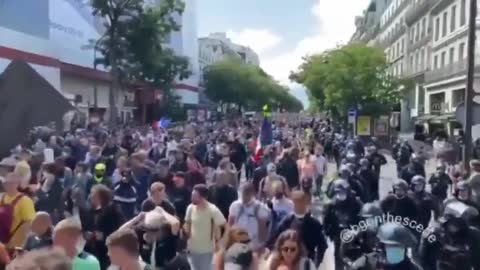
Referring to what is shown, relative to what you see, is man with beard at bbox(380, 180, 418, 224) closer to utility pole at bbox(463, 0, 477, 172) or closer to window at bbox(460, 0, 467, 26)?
utility pole at bbox(463, 0, 477, 172)

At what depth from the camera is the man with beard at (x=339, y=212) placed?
930 centimetres

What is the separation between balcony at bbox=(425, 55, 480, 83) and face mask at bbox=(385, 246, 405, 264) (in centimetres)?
4204

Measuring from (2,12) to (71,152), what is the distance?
22.7 meters

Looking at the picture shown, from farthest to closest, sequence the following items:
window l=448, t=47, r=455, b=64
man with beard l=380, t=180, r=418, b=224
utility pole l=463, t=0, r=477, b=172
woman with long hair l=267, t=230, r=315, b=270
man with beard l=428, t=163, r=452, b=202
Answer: window l=448, t=47, r=455, b=64 → utility pole l=463, t=0, r=477, b=172 → man with beard l=428, t=163, r=452, b=202 → man with beard l=380, t=180, r=418, b=224 → woman with long hair l=267, t=230, r=315, b=270

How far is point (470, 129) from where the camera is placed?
1418 centimetres

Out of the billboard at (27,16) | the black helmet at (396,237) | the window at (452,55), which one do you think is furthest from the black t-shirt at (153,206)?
the window at (452,55)

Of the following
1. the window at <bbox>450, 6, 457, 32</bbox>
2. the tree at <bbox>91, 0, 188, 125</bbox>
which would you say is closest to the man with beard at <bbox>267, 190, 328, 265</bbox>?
the tree at <bbox>91, 0, 188, 125</bbox>

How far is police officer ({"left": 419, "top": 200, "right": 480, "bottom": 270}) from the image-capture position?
7461mm

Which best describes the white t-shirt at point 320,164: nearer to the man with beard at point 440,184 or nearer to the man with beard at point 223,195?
the man with beard at point 440,184

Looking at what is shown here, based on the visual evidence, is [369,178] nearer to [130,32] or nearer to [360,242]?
[360,242]

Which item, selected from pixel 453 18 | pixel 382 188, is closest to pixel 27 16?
pixel 382 188

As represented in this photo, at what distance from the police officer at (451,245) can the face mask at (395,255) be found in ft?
6.32

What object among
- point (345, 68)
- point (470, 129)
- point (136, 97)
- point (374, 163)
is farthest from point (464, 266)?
point (136, 97)

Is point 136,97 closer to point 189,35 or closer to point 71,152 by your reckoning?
point 189,35
